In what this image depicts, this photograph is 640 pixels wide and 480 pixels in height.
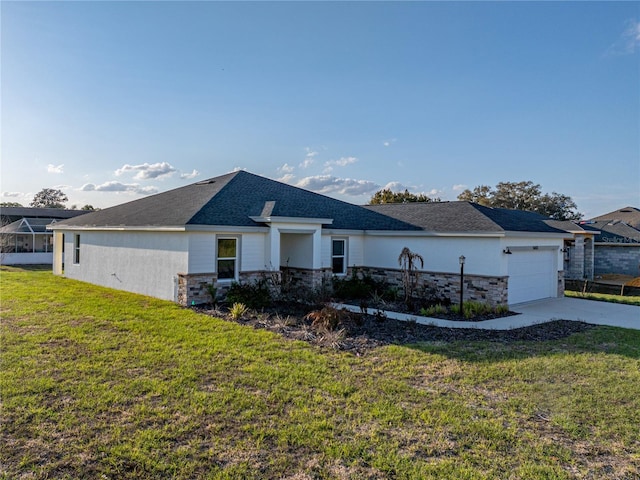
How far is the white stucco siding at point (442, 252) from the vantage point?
1295cm

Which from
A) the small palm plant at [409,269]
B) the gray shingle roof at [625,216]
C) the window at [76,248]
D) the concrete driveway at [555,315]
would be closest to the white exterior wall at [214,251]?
the concrete driveway at [555,315]

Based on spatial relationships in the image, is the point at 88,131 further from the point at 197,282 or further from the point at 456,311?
the point at 456,311

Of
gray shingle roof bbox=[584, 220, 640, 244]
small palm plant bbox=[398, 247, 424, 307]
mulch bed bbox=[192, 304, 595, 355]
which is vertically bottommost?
mulch bed bbox=[192, 304, 595, 355]

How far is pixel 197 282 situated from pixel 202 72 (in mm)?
7866

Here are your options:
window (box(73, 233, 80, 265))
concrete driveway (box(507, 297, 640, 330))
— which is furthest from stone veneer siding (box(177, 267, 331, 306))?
window (box(73, 233, 80, 265))

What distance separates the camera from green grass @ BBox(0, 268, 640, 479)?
147 inches

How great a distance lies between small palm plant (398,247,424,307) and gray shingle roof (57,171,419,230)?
1233 millimetres

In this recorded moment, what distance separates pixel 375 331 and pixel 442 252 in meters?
6.15

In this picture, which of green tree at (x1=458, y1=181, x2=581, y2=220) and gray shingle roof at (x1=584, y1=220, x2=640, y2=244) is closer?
gray shingle roof at (x1=584, y1=220, x2=640, y2=244)

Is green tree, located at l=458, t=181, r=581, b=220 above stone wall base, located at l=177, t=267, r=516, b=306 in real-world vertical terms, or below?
above

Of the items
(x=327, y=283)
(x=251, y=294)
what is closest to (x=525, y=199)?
(x=327, y=283)

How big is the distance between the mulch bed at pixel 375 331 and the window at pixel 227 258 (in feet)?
7.24

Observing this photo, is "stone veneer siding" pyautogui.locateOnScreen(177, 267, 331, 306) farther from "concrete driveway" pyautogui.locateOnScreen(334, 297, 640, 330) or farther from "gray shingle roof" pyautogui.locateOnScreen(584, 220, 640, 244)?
"gray shingle roof" pyautogui.locateOnScreen(584, 220, 640, 244)

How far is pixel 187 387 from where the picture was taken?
5.52 metres
